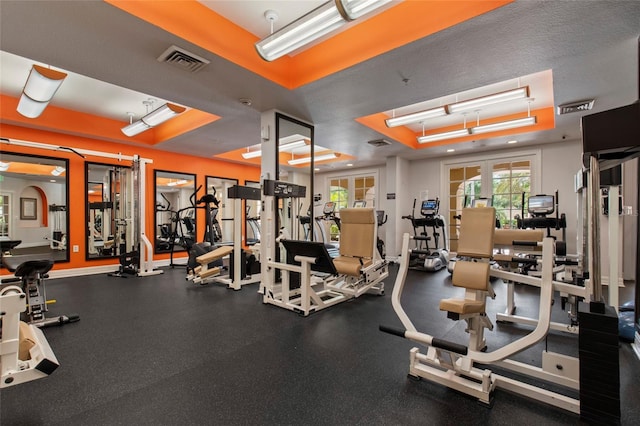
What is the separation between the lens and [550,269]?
177 centimetres

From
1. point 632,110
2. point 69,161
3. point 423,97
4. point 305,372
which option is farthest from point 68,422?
point 69,161

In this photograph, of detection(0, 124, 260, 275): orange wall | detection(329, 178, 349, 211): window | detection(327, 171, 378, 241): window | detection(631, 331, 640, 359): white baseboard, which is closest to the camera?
detection(631, 331, 640, 359): white baseboard

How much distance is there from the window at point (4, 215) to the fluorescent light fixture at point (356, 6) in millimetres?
6189

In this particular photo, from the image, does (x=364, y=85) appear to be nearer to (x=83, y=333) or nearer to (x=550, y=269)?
(x=550, y=269)

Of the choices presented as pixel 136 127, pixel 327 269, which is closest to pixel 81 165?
pixel 136 127

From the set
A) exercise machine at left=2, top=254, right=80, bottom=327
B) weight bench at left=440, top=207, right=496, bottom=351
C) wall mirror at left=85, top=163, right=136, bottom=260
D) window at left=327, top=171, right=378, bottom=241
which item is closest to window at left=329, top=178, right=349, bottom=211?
window at left=327, top=171, right=378, bottom=241

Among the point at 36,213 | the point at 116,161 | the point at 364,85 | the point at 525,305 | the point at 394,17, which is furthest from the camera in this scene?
the point at 116,161

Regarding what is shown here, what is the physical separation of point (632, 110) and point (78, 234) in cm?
754

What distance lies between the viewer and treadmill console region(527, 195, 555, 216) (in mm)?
4420

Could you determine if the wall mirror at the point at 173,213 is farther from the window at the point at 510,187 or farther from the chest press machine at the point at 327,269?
the window at the point at 510,187

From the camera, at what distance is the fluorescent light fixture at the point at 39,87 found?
3.18 metres

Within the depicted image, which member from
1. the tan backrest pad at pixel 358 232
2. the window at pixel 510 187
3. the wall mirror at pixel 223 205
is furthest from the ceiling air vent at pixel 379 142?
the wall mirror at pixel 223 205

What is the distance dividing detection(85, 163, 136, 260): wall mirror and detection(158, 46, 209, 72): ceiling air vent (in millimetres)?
3923

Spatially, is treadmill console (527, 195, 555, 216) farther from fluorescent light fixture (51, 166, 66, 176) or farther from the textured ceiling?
fluorescent light fixture (51, 166, 66, 176)
